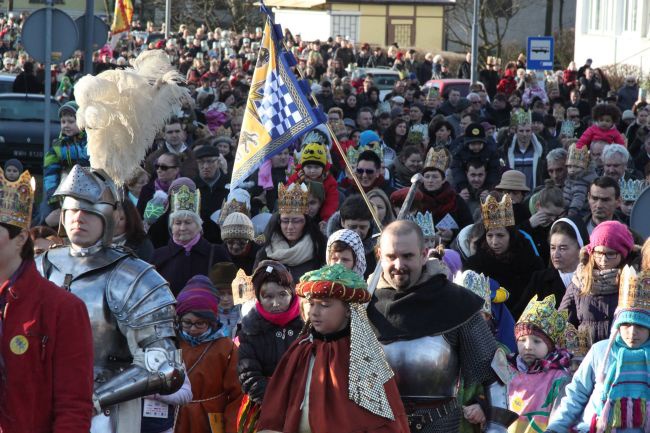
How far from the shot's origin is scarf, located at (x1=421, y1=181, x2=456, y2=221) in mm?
12523

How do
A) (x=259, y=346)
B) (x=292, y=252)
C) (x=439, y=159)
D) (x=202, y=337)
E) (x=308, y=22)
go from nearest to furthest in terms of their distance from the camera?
(x=259, y=346) < (x=202, y=337) < (x=292, y=252) < (x=439, y=159) < (x=308, y=22)

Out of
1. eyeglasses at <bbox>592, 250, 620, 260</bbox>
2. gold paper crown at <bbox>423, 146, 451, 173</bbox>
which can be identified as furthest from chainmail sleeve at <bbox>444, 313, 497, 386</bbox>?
gold paper crown at <bbox>423, 146, 451, 173</bbox>

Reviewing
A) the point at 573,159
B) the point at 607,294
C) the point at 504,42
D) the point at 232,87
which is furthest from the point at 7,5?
the point at 607,294

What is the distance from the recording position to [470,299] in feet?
22.9

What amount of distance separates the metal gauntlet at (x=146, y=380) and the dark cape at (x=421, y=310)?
38.6 inches

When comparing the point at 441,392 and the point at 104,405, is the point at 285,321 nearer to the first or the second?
the point at 441,392

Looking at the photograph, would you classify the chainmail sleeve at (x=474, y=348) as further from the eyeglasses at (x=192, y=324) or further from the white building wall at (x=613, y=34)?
the white building wall at (x=613, y=34)

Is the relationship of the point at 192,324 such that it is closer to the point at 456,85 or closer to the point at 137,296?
the point at 137,296

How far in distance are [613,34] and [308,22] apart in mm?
22571

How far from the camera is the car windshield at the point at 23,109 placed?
2428 cm

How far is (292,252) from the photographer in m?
10.3

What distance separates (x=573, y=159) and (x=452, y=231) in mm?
2240

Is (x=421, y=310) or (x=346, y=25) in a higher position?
(x=346, y=25)

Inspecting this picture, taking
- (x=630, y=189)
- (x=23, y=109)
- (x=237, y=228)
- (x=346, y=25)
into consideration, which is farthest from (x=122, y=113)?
(x=346, y=25)
